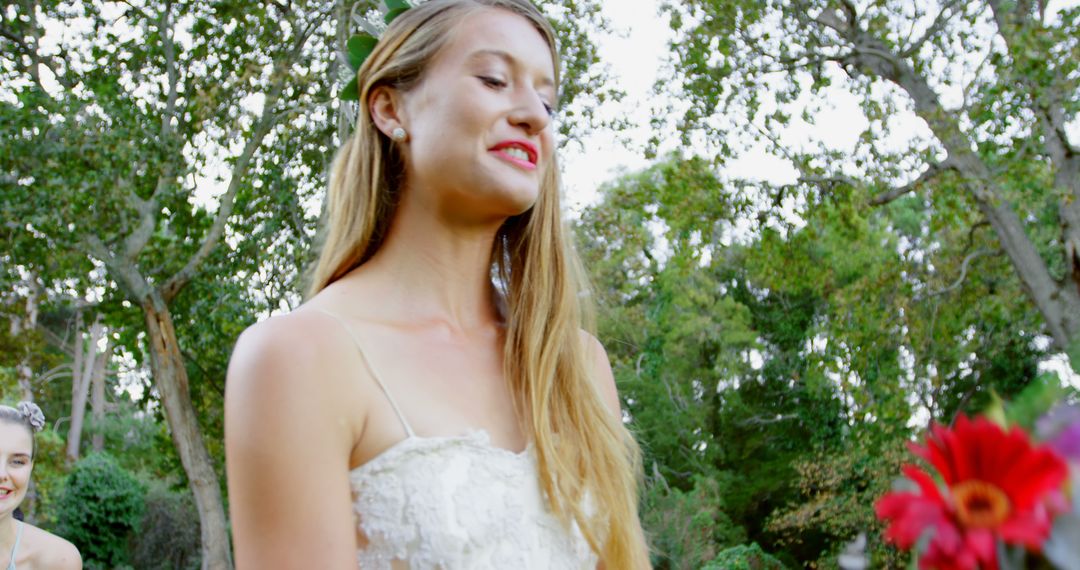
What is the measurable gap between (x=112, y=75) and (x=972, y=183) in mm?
10678

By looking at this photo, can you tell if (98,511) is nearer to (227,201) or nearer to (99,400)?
(227,201)

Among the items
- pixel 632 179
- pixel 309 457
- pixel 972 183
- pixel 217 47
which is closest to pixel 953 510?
pixel 309 457

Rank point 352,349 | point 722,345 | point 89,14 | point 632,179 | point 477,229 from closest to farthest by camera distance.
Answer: point 352,349, point 477,229, point 89,14, point 722,345, point 632,179

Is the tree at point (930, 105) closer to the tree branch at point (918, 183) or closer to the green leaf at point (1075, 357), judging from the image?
the tree branch at point (918, 183)

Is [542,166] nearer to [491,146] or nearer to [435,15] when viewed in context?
[491,146]

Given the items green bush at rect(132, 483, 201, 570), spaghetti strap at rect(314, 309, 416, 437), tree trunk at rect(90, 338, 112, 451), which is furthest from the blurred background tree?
tree trunk at rect(90, 338, 112, 451)

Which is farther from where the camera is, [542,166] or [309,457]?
[542,166]

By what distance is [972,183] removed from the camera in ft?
36.9

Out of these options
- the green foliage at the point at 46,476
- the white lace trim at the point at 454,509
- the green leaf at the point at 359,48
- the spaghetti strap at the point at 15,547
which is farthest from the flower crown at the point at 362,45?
the green foliage at the point at 46,476

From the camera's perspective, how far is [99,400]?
112ft

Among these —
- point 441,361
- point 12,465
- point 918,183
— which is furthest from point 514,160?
point 918,183

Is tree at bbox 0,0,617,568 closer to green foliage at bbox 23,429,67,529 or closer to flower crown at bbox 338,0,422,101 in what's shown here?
green foliage at bbox 23,429,67,529

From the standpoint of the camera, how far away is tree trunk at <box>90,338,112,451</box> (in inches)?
1284

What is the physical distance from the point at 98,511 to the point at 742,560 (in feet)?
40.0
